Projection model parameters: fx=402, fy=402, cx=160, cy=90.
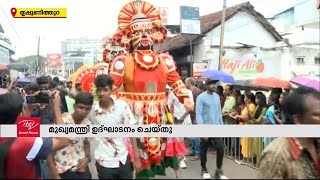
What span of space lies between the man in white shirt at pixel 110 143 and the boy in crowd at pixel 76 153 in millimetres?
94

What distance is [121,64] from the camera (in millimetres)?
2291

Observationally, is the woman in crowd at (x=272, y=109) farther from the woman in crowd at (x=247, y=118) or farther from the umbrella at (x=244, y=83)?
the umbrella at (x=244, y=83)

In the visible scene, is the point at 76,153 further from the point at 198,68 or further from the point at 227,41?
the point at 227,41

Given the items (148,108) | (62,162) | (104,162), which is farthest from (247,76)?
(62,162)

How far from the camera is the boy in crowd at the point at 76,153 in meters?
1.33

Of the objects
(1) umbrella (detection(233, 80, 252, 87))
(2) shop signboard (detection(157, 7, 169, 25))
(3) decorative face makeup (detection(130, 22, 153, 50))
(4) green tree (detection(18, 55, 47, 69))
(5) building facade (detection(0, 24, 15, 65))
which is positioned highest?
(2) shop signboard (detection(157, 7, 169, 25))

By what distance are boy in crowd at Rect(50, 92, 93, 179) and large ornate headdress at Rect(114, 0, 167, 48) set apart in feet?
2.74

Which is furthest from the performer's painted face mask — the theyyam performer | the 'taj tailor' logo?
the 'taj tailor' logo

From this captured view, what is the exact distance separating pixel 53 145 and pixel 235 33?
1.99 meters

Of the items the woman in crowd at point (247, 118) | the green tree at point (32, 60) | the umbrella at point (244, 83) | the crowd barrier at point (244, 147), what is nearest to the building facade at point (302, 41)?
the umbrella at point (244, 83)

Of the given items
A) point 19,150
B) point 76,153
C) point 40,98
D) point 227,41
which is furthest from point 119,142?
point 227,41

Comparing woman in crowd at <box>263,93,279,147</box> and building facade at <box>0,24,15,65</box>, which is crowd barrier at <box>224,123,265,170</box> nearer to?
woman in crowd at <box>263,93,279,147</box>

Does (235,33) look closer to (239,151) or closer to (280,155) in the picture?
(239,151)

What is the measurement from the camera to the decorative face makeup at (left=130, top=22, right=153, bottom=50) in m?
2.35
